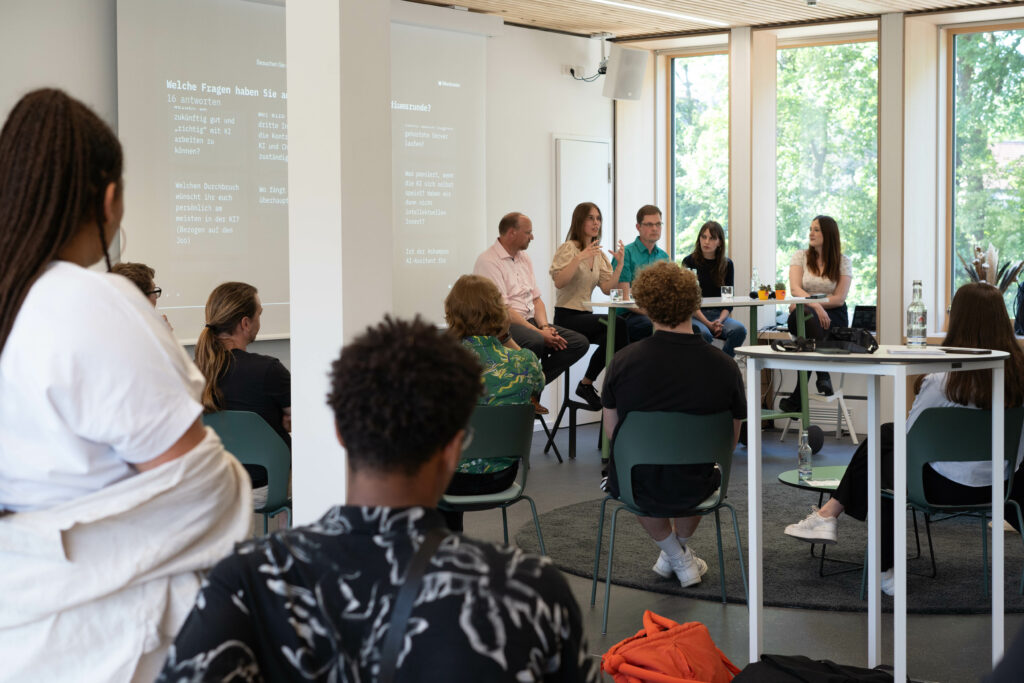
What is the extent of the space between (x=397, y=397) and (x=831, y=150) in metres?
8.12

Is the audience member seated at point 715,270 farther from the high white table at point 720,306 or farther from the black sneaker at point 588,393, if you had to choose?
the black sneaker at point 588,393

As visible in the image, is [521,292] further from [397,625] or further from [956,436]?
[397,625]

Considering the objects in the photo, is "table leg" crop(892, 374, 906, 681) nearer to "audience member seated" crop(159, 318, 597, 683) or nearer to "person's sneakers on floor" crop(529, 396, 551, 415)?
"person's sneakers on floor" crop(529, 396, 551, 415)

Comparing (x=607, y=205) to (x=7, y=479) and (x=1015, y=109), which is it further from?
(x=7, y=479)

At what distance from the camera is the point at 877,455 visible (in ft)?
10.6

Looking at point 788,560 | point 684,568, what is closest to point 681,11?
point 788,560

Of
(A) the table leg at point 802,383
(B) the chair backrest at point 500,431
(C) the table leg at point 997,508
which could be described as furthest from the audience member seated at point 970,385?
(A) the table leg at point 802,383

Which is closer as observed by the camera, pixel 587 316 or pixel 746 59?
pixel 587 316

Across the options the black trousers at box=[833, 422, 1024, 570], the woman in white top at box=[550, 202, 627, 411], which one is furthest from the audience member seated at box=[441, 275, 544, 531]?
the woman in white top at box=[550, 202, 627, 411]

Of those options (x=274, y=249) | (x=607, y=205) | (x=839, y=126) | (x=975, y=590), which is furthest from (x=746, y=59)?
(x=975, y=590)

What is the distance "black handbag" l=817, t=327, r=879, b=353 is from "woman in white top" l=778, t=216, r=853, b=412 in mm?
4738

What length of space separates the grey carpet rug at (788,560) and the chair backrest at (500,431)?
0.82 metres

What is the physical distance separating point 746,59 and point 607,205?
1.60 metres

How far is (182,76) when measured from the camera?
19.6 feet
